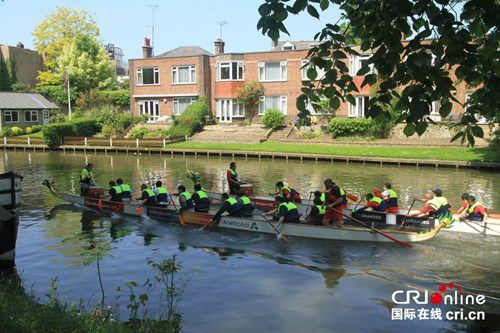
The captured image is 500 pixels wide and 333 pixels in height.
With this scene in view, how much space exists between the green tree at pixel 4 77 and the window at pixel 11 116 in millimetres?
10195

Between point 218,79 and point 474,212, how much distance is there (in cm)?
3838

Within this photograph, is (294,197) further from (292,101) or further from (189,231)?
(292,101)

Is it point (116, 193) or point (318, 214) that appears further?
point (116, 193)

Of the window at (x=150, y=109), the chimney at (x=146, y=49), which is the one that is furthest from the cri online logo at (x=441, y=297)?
the chimney at (x=146, y=49)

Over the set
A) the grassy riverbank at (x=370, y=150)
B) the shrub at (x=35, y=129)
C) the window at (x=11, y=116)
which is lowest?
the grassy riverbank at (x=370, y=150)

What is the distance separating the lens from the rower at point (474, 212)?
16.3 m

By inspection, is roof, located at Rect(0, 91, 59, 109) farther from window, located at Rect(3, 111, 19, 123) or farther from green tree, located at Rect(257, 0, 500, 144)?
green tree, located at Rect(257, 0, 500, 144)

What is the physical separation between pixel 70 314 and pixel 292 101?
4247 centimetres

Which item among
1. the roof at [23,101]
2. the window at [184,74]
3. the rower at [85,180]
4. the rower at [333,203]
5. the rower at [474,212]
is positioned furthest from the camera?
the roof at [23,101]

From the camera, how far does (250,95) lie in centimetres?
4925

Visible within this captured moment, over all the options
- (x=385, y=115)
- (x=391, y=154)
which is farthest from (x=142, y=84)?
(x=385, y=115)

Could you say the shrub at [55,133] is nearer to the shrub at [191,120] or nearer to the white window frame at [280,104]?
the shrub at [191,120]

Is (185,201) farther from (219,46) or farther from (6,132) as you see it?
(6,132)

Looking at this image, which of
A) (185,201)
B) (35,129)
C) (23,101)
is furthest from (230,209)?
(23,101)
